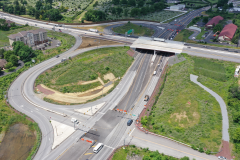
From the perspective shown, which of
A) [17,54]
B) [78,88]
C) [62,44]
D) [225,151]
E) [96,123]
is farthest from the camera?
[62,44]

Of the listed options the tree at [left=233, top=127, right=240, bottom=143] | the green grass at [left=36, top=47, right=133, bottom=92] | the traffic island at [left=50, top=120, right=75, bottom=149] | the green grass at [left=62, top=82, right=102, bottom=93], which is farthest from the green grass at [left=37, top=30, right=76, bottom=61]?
the tree at [left=233, top=127, right=240, bottom=143]

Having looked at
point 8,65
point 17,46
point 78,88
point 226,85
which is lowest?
point 78,88

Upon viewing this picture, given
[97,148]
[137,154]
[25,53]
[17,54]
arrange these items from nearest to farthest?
[137,154] → [97,148] → [25,53] → [17,54]

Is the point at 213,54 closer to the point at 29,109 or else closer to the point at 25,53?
the point at 29,109

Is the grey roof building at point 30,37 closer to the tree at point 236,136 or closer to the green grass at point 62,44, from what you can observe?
the green grass at point 62,44

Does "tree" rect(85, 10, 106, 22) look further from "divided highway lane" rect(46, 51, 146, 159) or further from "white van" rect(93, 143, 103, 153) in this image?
"white van" rect(93, 143, 103, 153)

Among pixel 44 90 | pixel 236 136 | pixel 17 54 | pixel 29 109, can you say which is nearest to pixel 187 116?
pixel 236 136
